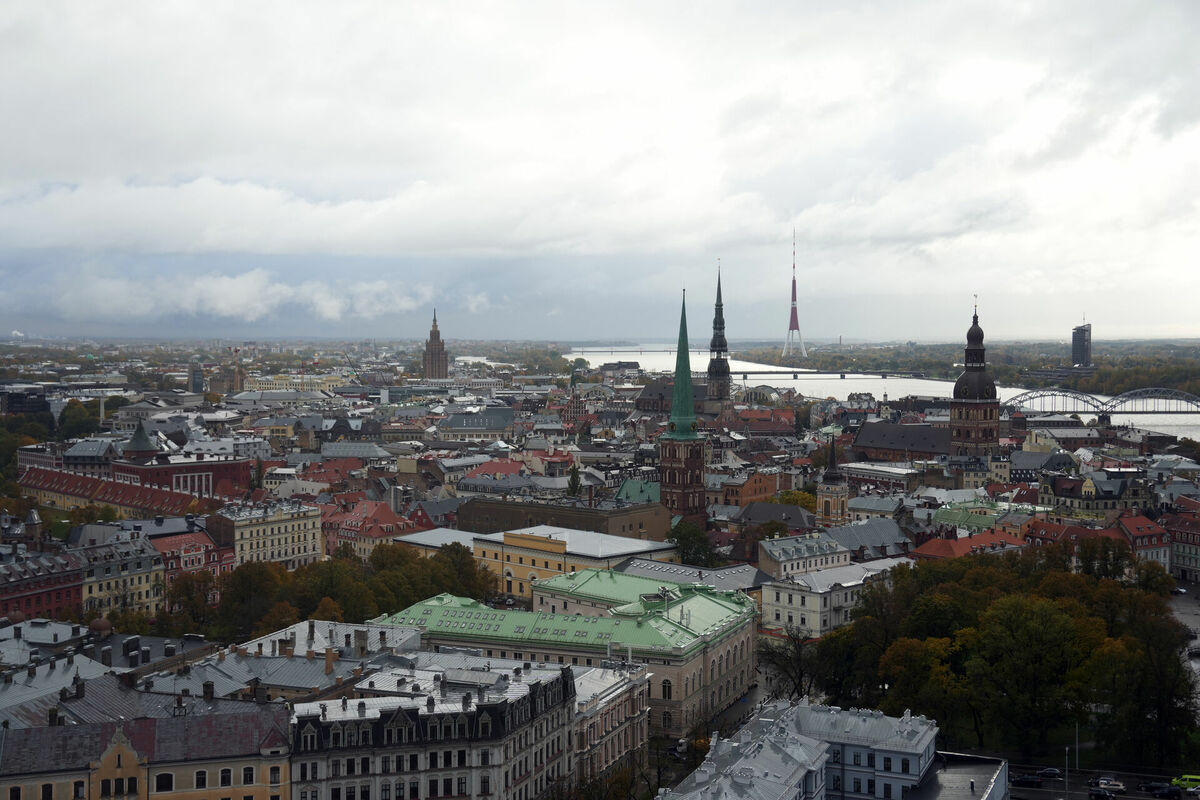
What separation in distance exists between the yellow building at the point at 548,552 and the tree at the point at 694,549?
64cm

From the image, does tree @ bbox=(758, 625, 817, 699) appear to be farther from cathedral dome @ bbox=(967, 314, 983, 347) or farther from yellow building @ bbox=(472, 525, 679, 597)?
cathedral dome @ bbox=(967, 314, 983, 347)

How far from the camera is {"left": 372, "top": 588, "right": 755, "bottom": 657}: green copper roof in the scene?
2200 inches

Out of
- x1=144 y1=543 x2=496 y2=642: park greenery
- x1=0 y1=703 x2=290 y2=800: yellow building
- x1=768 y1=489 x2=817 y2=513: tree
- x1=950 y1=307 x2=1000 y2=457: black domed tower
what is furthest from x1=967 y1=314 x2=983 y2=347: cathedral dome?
x1=0 y1=703 x2=290 y2=800: yellow building

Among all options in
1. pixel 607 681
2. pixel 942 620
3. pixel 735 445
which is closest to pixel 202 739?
pixel 607 681

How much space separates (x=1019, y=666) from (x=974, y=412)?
89.0m

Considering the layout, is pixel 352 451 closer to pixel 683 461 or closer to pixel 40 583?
pixel 683 461

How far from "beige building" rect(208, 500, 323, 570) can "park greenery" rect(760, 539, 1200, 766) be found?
125 feet

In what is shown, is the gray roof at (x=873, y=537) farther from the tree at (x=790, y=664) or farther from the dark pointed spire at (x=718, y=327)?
the dark pointed spire at (x=718, y=327)

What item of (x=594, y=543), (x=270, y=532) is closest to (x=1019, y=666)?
(x=594, y=543)

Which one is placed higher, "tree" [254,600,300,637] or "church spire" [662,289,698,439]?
"church spire" [662,289,698,439]

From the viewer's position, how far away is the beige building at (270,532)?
85125 mm

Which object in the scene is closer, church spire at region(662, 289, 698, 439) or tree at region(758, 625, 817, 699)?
tree at region(758, 625, 817, 699)

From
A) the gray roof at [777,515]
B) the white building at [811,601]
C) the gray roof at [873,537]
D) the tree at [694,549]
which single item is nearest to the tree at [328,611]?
the white building at [811,601]

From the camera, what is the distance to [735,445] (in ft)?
488
